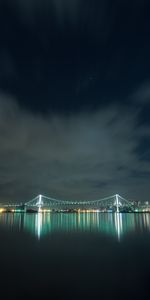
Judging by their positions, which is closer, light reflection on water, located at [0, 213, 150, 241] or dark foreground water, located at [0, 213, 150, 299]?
dark foreground water, located at [0, 213, 150, 299]

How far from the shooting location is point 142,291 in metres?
10.7

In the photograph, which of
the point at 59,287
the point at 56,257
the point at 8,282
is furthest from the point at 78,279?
the point at 56,257

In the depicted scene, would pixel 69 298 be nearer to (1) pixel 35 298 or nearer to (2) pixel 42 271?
(1) pixel 35 298

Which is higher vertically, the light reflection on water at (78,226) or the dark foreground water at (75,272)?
the dark foreground water at (75,272)

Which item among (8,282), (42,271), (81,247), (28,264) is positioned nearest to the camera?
(8,282)

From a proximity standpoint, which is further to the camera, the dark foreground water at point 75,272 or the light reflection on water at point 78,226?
the light reflection on water at point 78,226

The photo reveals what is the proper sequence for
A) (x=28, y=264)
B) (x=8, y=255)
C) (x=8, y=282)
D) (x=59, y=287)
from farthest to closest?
(x=8, y=255) → (x=28, y=264) → (x=8, y=282) → (x=59, y=287)

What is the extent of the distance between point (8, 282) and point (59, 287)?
9.00 feet

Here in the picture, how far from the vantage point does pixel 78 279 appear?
508 inches

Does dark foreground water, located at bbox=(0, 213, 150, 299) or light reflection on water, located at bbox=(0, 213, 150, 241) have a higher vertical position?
dark foreground water, located at bbox=(0, 213, 150, 299)

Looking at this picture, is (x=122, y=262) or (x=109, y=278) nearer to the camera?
(x=109, y=278)

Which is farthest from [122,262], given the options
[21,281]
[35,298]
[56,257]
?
[35,298]

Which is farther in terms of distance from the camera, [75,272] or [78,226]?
[78,226]

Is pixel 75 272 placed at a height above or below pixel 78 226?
above
